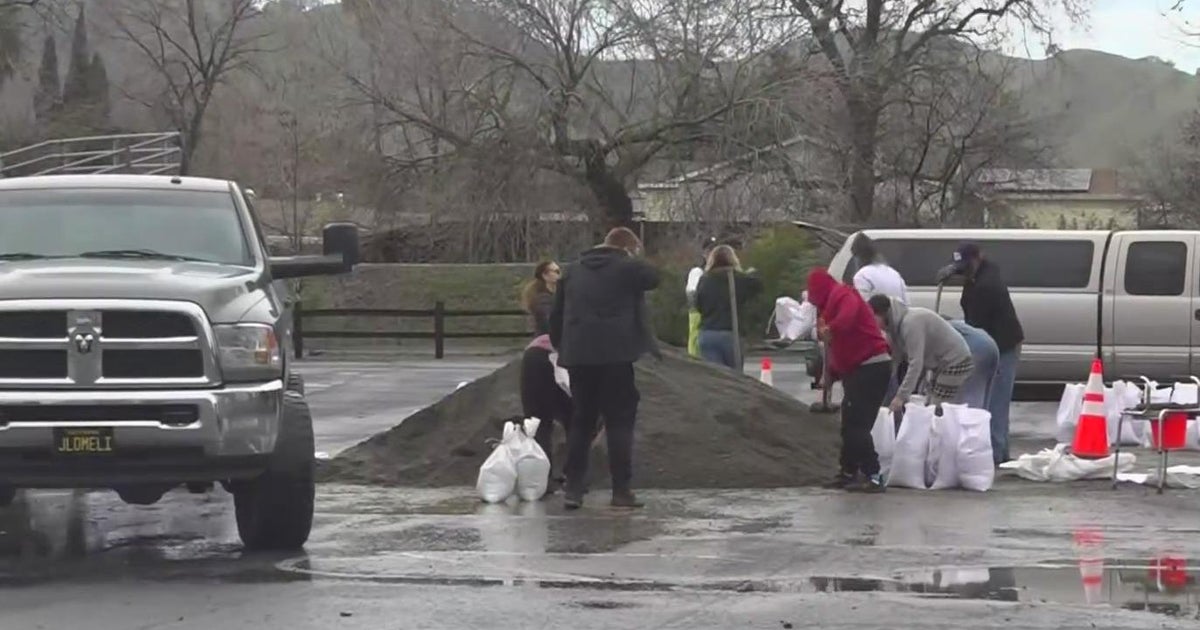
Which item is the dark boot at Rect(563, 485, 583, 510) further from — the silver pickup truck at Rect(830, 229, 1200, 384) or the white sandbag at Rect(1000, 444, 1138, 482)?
the silver pickup truck at Rect(830, 229, 1200, 384)

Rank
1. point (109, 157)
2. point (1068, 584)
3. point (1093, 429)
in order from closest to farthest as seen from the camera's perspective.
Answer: point (1068, 584) < point (1093, 429) < point (109, 157)

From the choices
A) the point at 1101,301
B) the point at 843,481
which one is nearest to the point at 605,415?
the point at 843,481

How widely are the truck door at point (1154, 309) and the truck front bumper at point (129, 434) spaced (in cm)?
1113

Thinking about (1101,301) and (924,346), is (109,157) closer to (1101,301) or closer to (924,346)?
(1101,301)

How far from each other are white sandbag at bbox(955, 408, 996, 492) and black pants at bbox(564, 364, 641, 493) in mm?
2461

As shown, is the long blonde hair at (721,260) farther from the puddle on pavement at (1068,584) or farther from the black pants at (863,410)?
the puddle on pavement at (1068,584)

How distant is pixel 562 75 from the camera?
38906 millimetres

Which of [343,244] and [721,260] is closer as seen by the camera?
[343,244]

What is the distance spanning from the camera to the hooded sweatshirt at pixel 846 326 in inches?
474

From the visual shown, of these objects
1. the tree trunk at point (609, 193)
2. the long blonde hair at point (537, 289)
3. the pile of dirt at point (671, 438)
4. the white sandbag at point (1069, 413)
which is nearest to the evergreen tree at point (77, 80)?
the tree trunk at point (609, 193)

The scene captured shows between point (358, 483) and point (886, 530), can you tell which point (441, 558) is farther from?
point (358, 483)

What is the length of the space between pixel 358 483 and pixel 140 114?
176 feet

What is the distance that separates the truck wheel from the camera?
9672 mm

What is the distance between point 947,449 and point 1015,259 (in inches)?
245
